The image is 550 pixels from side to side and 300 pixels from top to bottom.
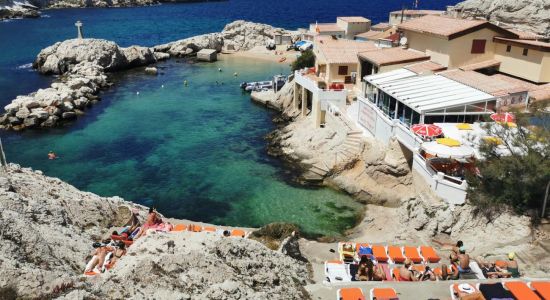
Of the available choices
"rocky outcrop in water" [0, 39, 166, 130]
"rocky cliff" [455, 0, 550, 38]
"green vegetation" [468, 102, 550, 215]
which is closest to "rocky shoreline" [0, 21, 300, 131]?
"rocky outcrop in water" [0, 39, 166, 130]

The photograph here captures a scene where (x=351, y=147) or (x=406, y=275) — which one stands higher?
(x=406, y=275)

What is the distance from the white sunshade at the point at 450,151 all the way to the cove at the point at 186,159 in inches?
266

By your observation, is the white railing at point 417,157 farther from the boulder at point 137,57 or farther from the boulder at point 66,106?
the boulder at point 137,57

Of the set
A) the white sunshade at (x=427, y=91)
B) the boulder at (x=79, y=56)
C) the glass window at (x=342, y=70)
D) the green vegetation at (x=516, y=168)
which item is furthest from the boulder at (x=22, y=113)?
the green vegetation at (x=516, y=168)

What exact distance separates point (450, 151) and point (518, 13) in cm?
4007

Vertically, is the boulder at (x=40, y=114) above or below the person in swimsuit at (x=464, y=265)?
below

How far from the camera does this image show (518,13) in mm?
54031

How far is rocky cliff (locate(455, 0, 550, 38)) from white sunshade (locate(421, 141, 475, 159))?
35.9 m

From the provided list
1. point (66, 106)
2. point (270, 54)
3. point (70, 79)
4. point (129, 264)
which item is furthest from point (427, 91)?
point (270, 54)

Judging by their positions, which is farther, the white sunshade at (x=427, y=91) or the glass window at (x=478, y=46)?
the glass window at (x=478, y=46)

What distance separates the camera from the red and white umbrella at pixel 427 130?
1016 inches

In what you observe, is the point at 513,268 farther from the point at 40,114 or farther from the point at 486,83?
the point at 40,114

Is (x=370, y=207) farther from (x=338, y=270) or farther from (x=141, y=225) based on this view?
(x=141, y=225)

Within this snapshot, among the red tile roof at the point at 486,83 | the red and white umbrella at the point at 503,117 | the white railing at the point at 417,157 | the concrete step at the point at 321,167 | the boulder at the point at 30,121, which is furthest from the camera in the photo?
the boulder at the point at 30,121
